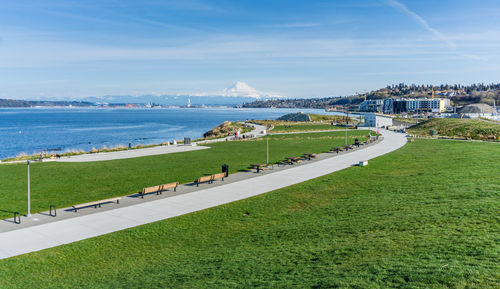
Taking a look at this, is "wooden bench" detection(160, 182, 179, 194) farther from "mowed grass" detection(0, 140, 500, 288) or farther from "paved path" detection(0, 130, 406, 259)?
"mowed grass" detection(0, 140, 500, 288)

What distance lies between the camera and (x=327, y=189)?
18688 mm

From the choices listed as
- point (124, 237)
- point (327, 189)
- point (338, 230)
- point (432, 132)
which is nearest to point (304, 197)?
point (327, 189)

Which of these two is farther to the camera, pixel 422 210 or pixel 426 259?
pixel 422 210

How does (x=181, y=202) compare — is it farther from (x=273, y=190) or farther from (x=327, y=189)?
(x=327, y=189)

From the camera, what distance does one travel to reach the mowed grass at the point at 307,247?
7.94 metres

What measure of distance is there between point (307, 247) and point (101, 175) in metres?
17.9

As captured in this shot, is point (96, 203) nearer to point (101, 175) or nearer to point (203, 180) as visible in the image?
point (203, 180)

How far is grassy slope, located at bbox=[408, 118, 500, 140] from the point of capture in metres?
49.5

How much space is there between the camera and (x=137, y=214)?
595 inches

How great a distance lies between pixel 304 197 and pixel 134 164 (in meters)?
16.6

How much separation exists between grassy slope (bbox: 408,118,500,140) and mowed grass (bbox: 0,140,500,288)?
126 feet

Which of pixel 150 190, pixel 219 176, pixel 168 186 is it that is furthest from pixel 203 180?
pixel 150 190

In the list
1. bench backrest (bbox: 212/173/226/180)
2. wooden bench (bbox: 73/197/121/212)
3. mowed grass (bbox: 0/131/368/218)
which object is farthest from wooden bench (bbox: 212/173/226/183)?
wooden bench (bbox: 73/197/121/212)

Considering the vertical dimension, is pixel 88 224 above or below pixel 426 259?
below
